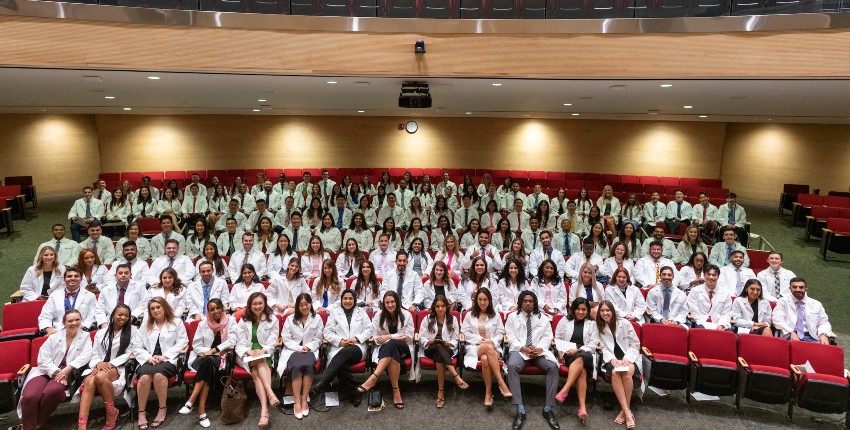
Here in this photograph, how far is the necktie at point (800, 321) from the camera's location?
19.5 ft

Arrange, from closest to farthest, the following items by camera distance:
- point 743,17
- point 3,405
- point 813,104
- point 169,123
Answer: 1. point 3,405
2. point 743,17
3. point 813,104
4. point 169,123

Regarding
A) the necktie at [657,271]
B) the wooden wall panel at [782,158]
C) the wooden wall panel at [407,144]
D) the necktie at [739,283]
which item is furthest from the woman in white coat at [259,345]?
the wooden wall panel at [782,158]

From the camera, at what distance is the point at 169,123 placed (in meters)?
15.6

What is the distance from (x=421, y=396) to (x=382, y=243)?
2788 mm

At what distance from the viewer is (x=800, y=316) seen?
5969mm

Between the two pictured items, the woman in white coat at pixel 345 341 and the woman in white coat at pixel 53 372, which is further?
the woman in white coat at pixel 345 341

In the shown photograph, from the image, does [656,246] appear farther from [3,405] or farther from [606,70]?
[3,405]

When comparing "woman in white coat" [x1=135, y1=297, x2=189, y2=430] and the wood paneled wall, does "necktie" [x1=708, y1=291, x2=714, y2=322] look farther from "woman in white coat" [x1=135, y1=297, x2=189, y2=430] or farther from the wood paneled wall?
the wood paneled wall

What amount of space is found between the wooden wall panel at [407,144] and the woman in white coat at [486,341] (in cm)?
1171

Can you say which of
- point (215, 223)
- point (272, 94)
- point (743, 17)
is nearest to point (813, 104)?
point (743, 17)

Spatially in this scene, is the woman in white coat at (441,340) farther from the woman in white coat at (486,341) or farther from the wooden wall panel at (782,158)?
the wooden wall panel at (782,158)

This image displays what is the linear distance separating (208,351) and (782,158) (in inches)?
663

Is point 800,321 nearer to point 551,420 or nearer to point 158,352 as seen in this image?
point 551,420

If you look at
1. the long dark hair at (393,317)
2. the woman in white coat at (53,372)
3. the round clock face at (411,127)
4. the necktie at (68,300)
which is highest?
the round clock face at (411,127)
